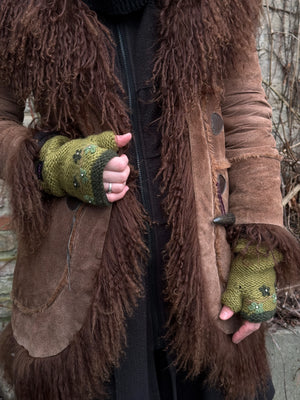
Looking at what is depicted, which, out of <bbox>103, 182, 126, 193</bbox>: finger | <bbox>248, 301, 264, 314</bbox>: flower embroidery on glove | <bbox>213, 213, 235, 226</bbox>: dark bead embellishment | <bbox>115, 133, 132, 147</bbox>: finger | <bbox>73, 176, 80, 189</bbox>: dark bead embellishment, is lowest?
<bbox>248, 301, 264, 314</bbox>: flower embroidery on glove

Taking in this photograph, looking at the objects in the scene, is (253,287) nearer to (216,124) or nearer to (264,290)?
(264,290)

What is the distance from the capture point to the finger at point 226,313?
95 cm

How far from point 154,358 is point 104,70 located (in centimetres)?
73

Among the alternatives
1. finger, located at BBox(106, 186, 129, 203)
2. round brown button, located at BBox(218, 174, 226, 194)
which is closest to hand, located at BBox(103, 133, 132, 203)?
finger, located at BBox(106, 186, 129, 203)

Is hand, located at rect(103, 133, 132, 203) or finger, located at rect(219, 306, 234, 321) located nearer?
hand, located at rect(103, 133, 132, 203)

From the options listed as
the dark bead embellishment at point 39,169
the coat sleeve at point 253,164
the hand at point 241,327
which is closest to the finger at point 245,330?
the hand at point 241,327

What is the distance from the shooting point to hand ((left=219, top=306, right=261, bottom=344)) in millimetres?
950

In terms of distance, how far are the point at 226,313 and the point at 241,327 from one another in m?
0.06

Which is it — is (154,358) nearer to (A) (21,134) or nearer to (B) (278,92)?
(A) (21,134)

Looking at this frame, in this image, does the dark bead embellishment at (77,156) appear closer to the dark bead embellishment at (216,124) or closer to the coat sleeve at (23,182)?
the coat sleeve at (23,182)

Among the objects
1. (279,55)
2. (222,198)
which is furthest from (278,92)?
(222,198)

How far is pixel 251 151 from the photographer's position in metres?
1.01

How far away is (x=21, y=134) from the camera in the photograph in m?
0.91

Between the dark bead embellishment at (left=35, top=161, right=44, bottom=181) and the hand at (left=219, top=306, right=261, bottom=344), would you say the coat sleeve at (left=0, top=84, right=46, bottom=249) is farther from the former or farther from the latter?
the hand at (left=219, top=306, right=261, bottom=344)
